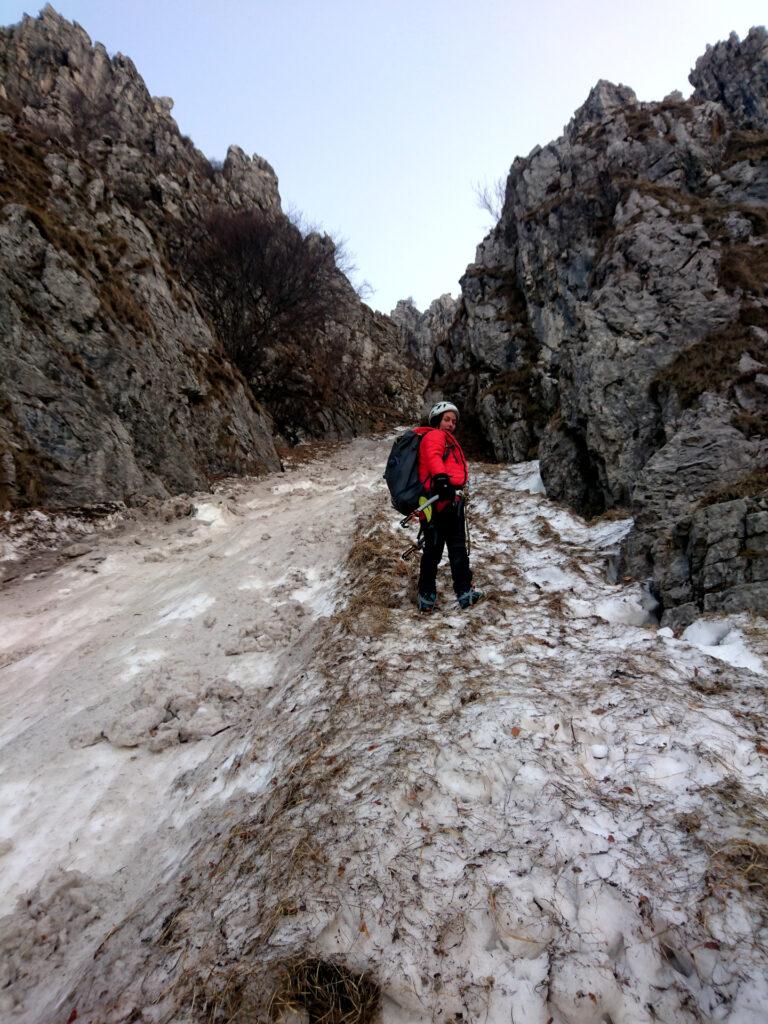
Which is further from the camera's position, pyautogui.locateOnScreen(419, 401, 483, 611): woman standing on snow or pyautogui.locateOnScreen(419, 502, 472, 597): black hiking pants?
pyautogui.locateOnScreen(419, 502, 472, 597): black hiking pants

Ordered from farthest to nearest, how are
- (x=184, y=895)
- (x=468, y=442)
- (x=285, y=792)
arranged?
1. (x=468, y=442)
2. (x=285, y=792)
3. (x=184, y=895)

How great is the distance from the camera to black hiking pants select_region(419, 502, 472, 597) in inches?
235

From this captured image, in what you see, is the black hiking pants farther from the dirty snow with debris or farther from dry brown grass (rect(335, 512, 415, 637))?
dry brown grass (rect(335, 512, 415, 637))

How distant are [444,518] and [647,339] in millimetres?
7053

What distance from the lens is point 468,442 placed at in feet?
65.4

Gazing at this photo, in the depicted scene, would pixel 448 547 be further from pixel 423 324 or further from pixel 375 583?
pixel 423 324

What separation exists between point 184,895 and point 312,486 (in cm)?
1286

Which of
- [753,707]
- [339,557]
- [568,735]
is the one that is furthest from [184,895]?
[339,557]

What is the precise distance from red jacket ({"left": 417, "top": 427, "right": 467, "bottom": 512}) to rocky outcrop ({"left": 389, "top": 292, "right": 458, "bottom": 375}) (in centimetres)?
4125

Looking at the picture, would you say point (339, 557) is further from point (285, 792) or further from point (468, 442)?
point (468, 442)

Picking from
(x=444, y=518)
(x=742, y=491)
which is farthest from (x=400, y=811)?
(x=742, y=491)

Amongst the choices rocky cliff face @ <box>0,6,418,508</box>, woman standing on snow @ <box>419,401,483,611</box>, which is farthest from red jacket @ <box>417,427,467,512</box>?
rocky cliff face @ <box>0,6,418,508</box>

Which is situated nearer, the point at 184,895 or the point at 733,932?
the point at 733,932

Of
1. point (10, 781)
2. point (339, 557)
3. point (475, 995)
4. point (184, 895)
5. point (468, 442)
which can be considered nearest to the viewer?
point (475, 995)
